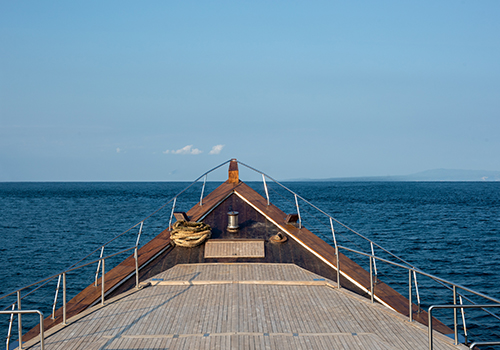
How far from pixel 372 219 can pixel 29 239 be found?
28731 millimetres

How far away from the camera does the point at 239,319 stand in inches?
243

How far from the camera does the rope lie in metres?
9.88

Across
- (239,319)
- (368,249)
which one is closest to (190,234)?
(239,319)

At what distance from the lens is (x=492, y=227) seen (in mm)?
32625

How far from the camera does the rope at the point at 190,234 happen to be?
9.88m

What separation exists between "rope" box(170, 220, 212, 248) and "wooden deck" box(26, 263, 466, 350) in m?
1.75

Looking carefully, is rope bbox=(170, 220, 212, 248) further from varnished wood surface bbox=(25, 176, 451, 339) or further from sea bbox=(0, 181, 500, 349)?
sea bbox=(0, 181, 500, 349)

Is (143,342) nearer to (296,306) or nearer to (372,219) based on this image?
(296,306)

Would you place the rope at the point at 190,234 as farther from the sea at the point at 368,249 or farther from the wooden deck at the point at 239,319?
the wooden deck at the point at 239,319

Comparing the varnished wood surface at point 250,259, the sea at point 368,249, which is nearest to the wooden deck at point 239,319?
the varnished wood surface at point 250,259

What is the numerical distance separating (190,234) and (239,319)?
4054 mm

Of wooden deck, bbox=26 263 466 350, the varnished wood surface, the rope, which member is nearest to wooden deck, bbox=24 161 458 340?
the varnished wood surface

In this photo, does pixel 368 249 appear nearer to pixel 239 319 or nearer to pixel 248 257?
pixel 248 257

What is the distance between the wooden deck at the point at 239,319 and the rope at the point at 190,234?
5.75 ft
